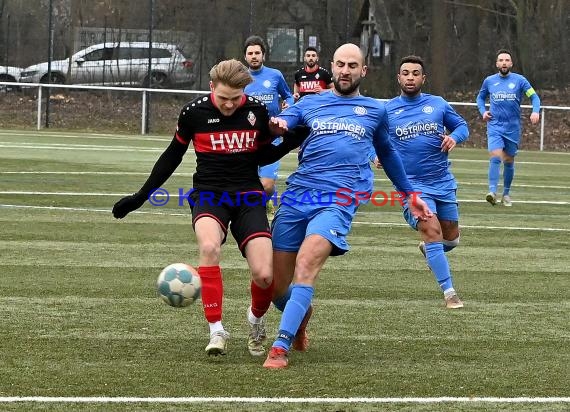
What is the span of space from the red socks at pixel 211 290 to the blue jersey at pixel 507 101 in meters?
11.8

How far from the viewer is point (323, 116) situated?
7.28 meters

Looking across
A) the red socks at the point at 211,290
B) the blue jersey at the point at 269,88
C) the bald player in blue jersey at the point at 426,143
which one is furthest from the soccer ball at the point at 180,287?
the blue jersey at the point at 269,88

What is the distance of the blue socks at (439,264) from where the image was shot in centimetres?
921

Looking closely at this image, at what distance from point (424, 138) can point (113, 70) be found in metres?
26.1

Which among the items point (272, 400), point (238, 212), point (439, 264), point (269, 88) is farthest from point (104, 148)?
point (272, 400)

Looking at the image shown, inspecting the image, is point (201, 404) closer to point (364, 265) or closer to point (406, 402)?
point (406, 402)

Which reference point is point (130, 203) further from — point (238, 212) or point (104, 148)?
point (104, 148)

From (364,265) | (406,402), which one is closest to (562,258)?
(364,265)

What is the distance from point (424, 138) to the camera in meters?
9.63

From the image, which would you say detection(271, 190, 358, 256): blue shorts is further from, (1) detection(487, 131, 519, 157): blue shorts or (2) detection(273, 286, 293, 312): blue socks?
(1) detection(487, 131, 519, 157): blue shorts

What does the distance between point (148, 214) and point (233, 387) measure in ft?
29.9

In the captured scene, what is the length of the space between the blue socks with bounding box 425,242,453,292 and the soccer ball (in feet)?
9.21

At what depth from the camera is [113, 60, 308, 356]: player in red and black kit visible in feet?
23.1

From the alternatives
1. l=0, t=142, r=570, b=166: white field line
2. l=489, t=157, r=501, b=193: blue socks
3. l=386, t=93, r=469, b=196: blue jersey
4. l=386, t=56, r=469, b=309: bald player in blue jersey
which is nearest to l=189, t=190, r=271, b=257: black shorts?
l=386, t=56, r=469, b=309: bald player in blue jersey
